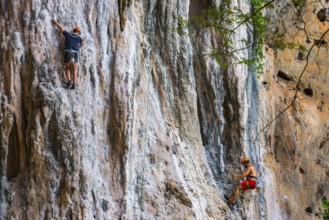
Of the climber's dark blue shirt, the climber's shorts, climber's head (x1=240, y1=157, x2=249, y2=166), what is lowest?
climber's head (x1=240, y1=157, x2=249, y2=166)

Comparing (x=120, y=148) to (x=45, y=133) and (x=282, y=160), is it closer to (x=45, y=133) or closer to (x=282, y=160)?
(x=45, y=133)

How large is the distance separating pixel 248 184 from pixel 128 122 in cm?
370

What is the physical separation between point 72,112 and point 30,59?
99 cm

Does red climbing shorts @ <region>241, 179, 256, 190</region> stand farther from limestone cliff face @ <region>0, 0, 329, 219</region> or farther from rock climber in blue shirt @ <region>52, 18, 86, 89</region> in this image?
rock climber in blue shirt @ <region>52, 18, 86, 89</region>

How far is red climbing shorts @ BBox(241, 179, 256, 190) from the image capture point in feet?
38.7

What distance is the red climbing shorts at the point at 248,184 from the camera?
38.7 feet

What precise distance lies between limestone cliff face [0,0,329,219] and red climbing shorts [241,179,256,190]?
369mm

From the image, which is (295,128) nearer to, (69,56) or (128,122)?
(128,122)

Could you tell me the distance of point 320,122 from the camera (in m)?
15.5

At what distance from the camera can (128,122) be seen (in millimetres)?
9258

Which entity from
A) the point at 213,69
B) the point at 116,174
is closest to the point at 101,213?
the point at 116,174

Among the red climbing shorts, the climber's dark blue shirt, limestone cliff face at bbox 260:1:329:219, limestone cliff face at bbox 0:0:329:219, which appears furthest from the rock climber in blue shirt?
limestone cliff face at bbox 260:1:329:219

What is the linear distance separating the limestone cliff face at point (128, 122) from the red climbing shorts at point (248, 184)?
37 cm

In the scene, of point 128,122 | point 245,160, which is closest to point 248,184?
point 245,160
